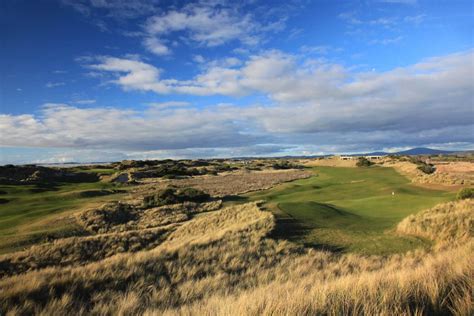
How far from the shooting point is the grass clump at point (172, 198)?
27984 mm

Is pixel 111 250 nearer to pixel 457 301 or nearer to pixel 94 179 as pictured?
pixel 457 301

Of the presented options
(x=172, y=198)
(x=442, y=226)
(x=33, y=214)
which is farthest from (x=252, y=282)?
(x=33, y=214)

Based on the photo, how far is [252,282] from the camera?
742 cm

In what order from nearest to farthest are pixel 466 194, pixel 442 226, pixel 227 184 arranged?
1. pixel 442 226
2. pixel 466 194
3. pixel 227 184

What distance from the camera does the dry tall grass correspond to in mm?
4271

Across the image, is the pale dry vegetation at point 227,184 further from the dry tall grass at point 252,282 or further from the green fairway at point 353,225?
the dry tall grass at point 252,282

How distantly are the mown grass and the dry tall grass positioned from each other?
1047 cm

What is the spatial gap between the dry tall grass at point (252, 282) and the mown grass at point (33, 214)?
412 inches

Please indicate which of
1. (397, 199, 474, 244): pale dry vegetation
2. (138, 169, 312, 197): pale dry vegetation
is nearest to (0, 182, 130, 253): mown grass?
(138, 169, 312, 197): pale dry vegetation

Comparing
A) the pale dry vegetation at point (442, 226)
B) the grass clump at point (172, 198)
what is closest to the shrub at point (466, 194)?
the pale dry vegetation at point (442, 226)

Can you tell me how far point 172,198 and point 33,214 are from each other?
9978mm

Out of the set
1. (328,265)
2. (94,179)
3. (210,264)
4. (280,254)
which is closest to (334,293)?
(328,265)

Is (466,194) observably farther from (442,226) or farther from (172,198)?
(172,198)

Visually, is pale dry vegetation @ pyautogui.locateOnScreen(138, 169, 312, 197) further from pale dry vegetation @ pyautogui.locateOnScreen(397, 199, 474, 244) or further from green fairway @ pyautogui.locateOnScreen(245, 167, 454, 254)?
pale dry vegetation @ pyautogui.locateOnScreen(397, 199, 474, 244)
